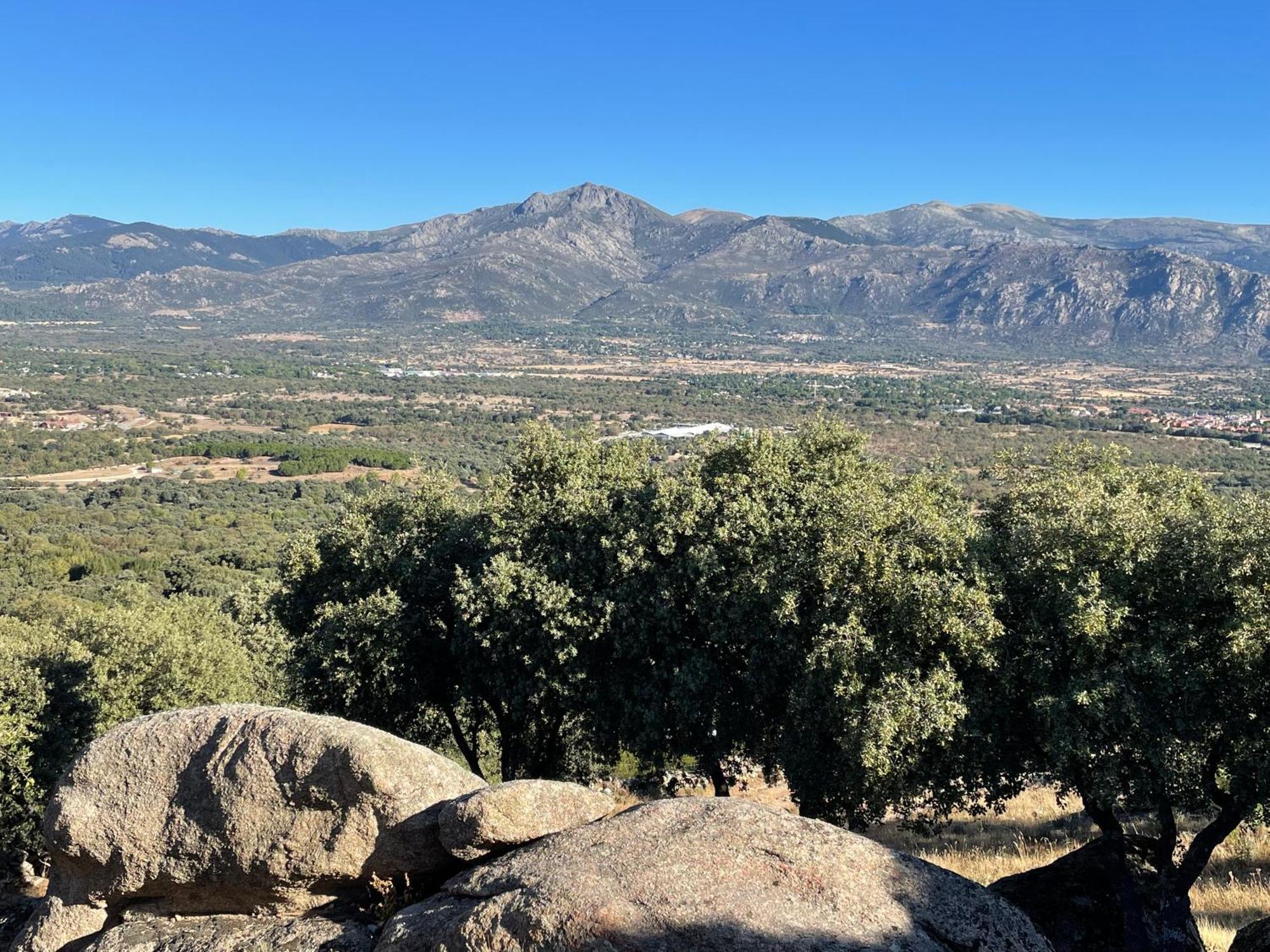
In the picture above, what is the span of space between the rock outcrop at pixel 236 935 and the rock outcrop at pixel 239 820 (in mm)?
310

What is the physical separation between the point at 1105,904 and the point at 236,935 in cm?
1394

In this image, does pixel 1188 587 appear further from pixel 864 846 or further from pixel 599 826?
pixel 599 826

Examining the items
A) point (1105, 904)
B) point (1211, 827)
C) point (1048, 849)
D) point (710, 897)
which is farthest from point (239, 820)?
point (1048, 849)

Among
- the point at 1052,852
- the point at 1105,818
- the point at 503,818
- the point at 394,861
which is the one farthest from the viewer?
the point at 1052,852

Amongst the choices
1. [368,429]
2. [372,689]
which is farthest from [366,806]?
[368,429]

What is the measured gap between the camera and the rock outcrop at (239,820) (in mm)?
12305

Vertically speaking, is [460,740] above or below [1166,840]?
below

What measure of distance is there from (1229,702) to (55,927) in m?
18.9

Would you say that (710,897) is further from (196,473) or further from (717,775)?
(196,473)

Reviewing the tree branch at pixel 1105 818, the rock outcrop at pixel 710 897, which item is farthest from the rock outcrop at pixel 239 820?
the tree branch at pixel 1105 818

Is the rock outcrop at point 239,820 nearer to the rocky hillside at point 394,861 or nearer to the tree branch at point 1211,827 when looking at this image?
the rocky hillside at point 394,861

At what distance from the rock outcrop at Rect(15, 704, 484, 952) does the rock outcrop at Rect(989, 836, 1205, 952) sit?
31.4 feet

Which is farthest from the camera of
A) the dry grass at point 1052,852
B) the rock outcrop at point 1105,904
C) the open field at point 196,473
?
the open field at point 196,473

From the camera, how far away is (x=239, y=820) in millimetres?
12367
